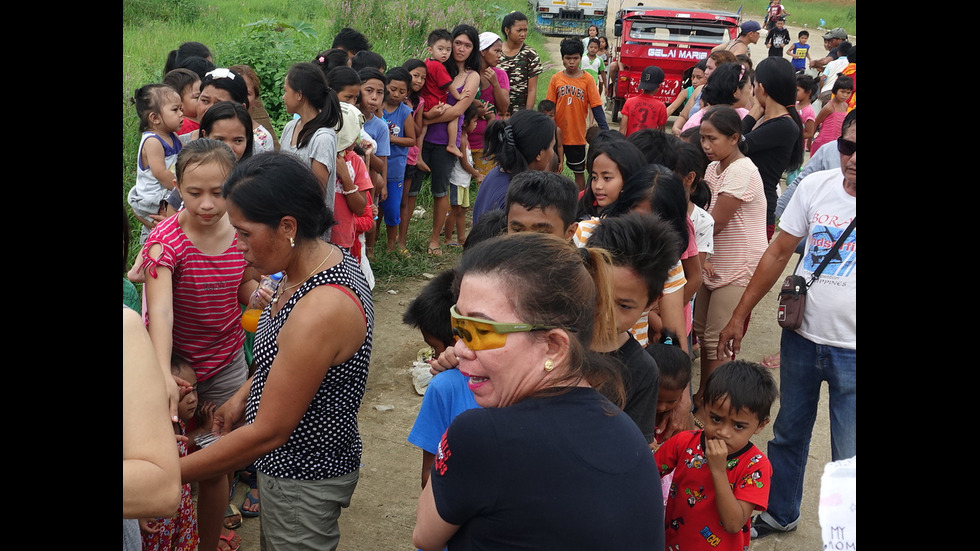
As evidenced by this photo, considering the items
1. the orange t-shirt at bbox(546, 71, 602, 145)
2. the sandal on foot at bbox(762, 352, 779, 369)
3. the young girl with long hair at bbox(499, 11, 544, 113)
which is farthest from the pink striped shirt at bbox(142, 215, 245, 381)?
the young girl with long hair at bbox(499, 11, 544, 113)

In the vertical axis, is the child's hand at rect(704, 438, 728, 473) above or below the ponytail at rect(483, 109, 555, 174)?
below

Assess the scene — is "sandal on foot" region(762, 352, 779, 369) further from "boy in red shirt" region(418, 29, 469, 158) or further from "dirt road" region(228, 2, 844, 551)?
"boy in red shirt" region(418, 29, 469, 158)

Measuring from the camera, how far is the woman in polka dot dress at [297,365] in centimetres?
237

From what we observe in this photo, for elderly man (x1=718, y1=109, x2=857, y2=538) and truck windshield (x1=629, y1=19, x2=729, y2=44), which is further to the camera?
truck windshield (x1=629, y1=19, x2=729, y2=44)

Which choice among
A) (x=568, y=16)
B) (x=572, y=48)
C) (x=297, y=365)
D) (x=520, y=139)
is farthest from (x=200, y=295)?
(x=568, y=16)

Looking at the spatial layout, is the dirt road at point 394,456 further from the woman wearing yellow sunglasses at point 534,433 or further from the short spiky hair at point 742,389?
the woman wearing yellow sunglasses at point 534,433

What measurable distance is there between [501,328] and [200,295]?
1945mm

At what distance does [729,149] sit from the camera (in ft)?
16.1

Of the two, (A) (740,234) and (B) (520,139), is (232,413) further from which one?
(A) (740,234)

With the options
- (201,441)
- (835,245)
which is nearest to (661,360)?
(835,245)

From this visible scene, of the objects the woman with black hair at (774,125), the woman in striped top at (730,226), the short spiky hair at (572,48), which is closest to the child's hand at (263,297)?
the woman in striped top at (730,226)

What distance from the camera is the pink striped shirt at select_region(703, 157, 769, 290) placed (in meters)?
4.78

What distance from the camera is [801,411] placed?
12.2ft
